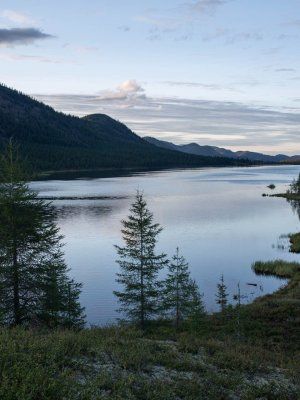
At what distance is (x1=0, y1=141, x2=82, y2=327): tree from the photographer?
27578 millimetres

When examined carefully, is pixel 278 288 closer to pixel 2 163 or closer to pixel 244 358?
pixel 2 163

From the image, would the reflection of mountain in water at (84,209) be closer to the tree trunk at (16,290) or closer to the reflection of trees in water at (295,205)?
the reflection of trees in water at (295,205)

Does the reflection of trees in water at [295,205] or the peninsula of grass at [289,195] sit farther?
the peninsula of grass at [289,195]

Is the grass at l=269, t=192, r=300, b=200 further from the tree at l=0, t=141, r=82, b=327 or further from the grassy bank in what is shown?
the grassy bank

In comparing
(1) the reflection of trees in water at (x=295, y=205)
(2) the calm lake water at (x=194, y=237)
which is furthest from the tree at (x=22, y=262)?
(1) the reflection of trees in water at (x=295, y=205)

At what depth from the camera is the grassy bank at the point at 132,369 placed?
380 inches

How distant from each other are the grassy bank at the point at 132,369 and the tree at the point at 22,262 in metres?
12.3

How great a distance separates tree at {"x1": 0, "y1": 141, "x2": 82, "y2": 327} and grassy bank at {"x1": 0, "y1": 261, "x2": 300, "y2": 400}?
12.3 m

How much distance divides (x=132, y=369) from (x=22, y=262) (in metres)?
17.7

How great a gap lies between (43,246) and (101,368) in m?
18.8

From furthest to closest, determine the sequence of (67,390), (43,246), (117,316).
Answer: (117,316) < (43,246) < (67,390)

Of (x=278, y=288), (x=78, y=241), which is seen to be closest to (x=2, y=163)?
(x=278, y=288)

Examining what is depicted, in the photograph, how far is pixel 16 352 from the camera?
1117cm

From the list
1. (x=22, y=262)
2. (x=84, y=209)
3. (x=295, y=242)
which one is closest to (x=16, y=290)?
(x=22, y=262)
